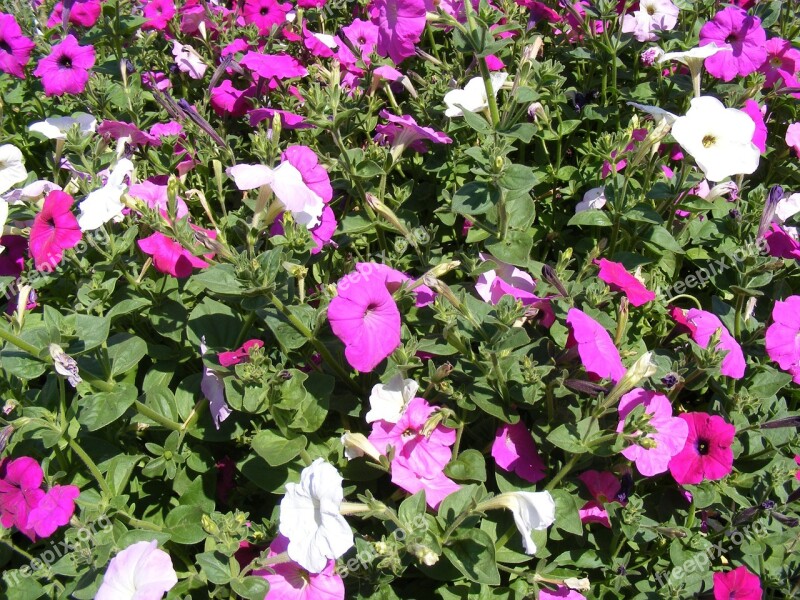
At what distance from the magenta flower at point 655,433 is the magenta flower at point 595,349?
114 millimetres

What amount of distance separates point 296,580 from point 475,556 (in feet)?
1.68

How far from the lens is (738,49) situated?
8.70ft

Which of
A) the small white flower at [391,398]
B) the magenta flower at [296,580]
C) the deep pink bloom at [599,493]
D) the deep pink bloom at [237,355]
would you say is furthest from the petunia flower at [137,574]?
the deep pink bloom at [599,493]

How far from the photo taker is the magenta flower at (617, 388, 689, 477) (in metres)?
1.93

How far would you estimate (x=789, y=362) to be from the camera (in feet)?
7.20

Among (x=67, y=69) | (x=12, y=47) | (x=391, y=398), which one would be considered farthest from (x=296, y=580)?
(x=12, y=47)

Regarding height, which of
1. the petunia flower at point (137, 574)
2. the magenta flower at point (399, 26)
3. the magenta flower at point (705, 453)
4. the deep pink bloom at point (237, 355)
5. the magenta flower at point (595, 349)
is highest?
the magenta flower at point (399, 26)

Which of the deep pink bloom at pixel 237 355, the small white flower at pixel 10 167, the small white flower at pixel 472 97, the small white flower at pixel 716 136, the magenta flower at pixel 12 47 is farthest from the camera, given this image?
the magenta flower at pixel 12 47

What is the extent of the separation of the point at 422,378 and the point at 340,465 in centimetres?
39

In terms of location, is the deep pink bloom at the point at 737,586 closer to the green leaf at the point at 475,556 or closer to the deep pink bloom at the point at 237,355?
the green leaf at the point at 475,556

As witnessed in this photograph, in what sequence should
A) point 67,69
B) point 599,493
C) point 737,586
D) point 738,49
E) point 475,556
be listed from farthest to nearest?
point 67,69, point 738,49, point 599,493, point 737,586, point 475,556

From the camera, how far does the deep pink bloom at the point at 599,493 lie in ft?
6.75

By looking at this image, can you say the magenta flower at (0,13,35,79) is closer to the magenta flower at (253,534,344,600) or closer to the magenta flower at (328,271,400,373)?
the magenta flower at (328,271,400,373)

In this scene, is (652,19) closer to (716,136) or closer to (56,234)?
(716,136)
